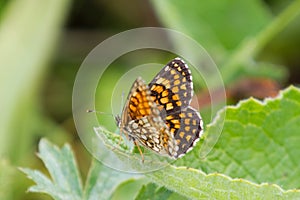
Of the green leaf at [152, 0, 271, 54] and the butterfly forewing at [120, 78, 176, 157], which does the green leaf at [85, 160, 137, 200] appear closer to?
the butterfly forewing at [120, 78, 176, 157]

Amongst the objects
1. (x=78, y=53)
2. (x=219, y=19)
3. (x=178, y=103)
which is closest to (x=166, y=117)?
(x=178, y=103)

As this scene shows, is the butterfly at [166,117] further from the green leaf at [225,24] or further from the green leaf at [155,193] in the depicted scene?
the green leaf at [225,24]

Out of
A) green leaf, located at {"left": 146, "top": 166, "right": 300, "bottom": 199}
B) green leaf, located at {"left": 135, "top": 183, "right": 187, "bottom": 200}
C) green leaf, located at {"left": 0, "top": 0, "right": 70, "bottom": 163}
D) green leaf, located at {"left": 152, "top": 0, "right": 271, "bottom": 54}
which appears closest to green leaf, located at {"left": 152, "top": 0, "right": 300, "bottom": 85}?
green leaf, located at {"left": 152, "top": 0, "right": 271, "bottom": 54}

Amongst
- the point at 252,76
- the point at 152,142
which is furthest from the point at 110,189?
the point at 252,76

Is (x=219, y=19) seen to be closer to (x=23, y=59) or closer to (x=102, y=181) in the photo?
(x=23, y=59)

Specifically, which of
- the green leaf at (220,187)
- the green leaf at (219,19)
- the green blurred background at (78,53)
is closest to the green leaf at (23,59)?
the green blurred background at (78,53)

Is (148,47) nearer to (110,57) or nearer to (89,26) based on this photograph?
(110,57)
